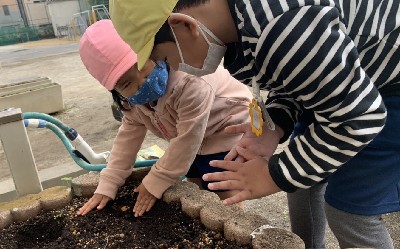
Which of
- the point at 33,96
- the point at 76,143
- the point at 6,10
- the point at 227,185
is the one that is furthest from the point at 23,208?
the point at 6,10

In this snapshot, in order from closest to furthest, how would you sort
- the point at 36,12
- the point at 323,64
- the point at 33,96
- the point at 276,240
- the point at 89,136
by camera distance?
the point at 323,64 → the point at 276,240 → the point at 89,136 → the point at 33,96 → the point at 36,12

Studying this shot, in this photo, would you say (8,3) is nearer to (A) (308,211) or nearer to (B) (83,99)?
(B) (83,99)

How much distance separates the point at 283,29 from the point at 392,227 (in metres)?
1.81

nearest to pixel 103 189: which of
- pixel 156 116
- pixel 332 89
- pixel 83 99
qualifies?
pixel 156 116

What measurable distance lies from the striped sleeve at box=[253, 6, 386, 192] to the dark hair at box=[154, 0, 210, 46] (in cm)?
17

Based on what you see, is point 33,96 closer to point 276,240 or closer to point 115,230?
point 115,230

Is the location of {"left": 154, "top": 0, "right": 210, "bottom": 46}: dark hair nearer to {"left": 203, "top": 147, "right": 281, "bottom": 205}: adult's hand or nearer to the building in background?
{"left": 203, "top": 147, "right": 281, "bottom": 205}: adult's hand

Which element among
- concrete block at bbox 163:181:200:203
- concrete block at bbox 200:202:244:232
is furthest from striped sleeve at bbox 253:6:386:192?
concrete block at bbox 163:181:200:203

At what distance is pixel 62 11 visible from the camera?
89.3ft

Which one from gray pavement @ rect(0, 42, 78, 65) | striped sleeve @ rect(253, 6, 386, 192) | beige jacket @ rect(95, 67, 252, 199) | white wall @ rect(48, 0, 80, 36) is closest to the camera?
striped sleeve @ rect(253, 6, 386, 192)

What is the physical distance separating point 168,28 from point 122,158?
3.84 feet

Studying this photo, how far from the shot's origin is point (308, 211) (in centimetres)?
164

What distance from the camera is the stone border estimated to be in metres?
1.37

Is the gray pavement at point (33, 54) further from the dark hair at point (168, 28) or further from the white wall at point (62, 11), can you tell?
the dark hair at point (168, 28)
